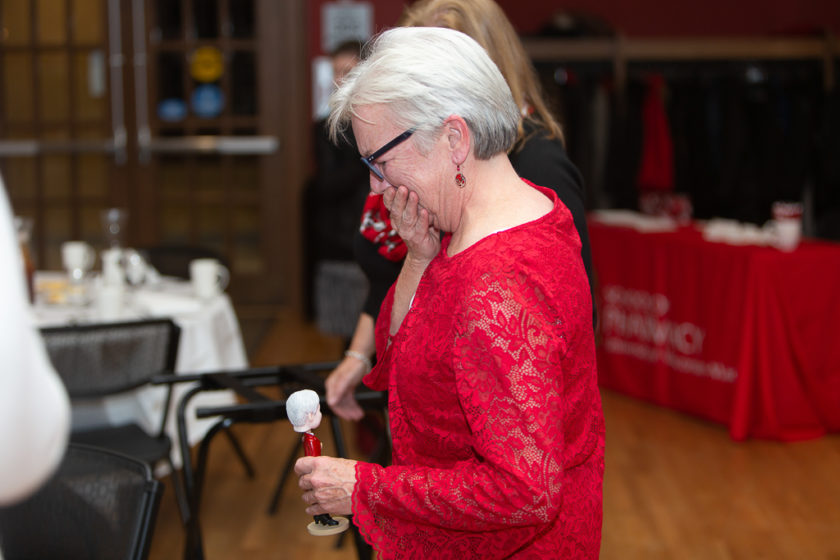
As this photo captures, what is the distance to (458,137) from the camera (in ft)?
3.89

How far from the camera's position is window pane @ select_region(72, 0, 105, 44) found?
635 centimetres

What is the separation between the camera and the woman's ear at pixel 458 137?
1169 millimetres

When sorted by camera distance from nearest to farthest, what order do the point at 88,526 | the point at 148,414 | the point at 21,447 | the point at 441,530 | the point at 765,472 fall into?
the point at 21,447, the point at 441,530, the point at 88,526, the point at 148,414, the point at 765,472

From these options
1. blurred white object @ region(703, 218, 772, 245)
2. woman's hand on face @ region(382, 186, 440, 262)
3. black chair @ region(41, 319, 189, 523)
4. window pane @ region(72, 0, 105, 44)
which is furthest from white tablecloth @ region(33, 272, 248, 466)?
window pane @ region(72, 0, 105, 44)

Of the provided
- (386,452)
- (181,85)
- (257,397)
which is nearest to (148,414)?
(386,452)

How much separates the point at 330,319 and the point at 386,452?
4.90 feet

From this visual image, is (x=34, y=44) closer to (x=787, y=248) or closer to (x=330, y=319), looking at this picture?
(x=330, y=319)

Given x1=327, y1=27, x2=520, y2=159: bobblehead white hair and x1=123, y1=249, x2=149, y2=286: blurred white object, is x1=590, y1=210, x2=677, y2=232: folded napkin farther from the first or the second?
x1=327, y1=27, x2=520, y2=159: bobblehead white hair

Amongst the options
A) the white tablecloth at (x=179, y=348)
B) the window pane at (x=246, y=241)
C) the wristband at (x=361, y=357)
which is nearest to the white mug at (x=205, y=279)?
the white tablecloth at (x=179, y=348)

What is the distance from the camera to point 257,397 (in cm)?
182

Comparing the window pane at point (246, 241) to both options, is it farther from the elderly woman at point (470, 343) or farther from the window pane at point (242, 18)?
the elderly woman at point (470, 343)

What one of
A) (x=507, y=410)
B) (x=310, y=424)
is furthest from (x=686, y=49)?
(x=507, y=410)

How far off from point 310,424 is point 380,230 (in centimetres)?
58

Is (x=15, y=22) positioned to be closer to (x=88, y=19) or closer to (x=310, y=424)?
(x=88, y=19)
